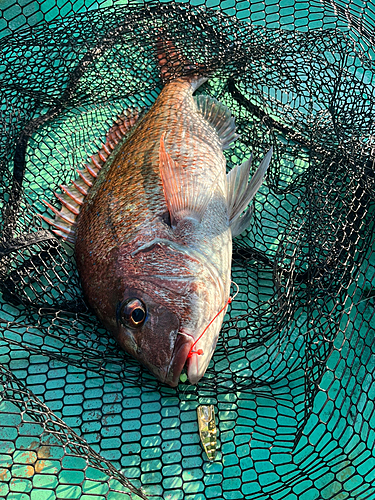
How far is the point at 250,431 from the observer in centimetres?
267

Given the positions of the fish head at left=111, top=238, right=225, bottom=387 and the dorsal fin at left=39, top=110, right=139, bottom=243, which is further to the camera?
the dorsal fin at left=39, top=110, right=139, bottom=243

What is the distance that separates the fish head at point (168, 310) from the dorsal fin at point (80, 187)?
0.61 m

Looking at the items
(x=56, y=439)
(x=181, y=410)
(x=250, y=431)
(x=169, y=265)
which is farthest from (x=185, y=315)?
(x=56, y=439)

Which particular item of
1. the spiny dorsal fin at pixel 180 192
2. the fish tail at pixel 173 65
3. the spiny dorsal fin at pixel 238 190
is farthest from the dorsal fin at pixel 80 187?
the spiny dorsal fin at pixel 238 190

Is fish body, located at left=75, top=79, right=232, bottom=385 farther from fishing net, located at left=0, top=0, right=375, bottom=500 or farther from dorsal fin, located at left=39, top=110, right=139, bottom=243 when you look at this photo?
fishing net, located at left=0, top=0, right=375, bottom=500

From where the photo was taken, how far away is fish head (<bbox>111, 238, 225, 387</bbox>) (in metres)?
2.42

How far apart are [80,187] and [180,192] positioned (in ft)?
2.61

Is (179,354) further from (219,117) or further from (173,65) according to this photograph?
(173,65)

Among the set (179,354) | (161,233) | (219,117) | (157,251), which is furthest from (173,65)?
(179,354)

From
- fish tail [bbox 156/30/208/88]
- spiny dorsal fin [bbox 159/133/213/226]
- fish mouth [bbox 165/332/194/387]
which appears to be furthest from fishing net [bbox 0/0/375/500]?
spiny dorsal fin [bbox 159/133/213/226]

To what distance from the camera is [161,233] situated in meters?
2.71

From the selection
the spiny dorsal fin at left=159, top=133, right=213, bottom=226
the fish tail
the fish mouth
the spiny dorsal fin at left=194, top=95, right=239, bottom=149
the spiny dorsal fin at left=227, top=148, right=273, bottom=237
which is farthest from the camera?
the fish tail

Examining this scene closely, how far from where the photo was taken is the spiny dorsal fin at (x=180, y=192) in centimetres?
272

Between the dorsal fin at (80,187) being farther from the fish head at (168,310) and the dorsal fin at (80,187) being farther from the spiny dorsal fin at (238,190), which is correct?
the spiny dorsal fin at (238,190)
